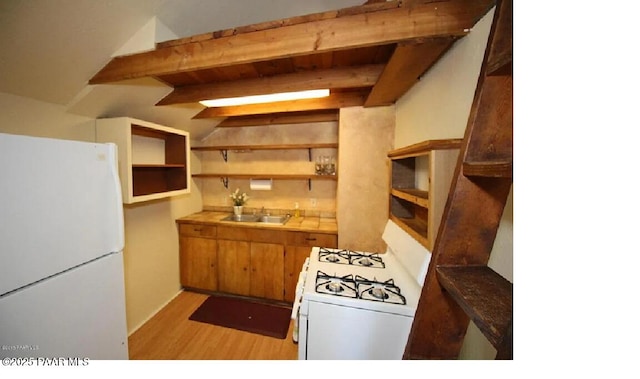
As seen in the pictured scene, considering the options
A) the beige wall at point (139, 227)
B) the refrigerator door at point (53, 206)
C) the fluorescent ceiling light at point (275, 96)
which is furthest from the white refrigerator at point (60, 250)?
the fluorescent ceiling light at point (275, 96)

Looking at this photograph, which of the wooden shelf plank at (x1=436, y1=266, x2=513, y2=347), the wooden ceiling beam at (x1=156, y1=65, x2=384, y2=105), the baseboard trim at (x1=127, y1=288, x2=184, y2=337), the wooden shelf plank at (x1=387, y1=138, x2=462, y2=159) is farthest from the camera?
the baseboard trim at (x1=127, y1=288, x2=184, y2=337)

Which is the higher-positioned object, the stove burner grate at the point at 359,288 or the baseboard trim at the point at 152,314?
the stove burner grate at the point at 359,288

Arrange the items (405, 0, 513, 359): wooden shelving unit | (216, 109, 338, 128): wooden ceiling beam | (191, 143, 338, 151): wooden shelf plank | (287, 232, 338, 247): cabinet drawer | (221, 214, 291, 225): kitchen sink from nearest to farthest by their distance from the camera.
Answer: (405, 0, 513, 359): wooden shelving unit
(287, 232, 338, 247): cabinet drawer
(191, 143, 338, 151): wooden shelf plank
(216, 109, 338, 128): wooden ceiling beam
(221, 214, 291, 225): kitchen sink

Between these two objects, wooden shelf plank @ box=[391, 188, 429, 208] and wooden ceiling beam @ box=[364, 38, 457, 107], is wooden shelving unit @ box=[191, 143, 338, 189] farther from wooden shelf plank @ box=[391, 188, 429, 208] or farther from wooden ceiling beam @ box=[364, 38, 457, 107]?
wooden shelf plank @ box=[391, 188, 429, 208]

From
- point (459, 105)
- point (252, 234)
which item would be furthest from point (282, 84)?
point (252, 234)

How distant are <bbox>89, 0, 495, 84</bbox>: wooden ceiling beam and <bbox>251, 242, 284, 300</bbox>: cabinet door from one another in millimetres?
1777

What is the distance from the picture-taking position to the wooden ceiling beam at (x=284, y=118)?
99.7 inches

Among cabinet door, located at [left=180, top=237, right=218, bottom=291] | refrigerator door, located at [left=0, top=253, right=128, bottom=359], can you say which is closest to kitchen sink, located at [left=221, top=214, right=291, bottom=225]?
cabinet door, located at [left=180, top=237, right=218, bottom=291]

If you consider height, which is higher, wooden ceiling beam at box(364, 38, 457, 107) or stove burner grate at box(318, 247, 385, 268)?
wooden ceiling beam at box(364, 38, 457, 107)

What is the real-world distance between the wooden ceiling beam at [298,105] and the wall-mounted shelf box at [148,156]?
437mm

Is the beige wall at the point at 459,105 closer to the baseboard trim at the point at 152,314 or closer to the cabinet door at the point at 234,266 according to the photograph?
the cabinet door at the point at 234,266

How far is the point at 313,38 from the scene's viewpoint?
107 centimetres

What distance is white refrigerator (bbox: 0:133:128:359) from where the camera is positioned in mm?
772
